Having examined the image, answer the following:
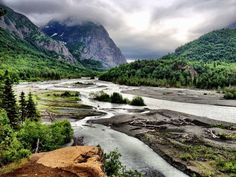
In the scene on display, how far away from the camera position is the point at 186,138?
69.8m

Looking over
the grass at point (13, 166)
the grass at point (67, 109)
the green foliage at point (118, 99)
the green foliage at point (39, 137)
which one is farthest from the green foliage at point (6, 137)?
the green foliage at point (118, 99)

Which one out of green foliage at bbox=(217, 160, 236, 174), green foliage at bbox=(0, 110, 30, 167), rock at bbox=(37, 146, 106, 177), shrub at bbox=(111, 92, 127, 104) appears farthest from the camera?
shrub at bbox=(111, 92, 127, 104)

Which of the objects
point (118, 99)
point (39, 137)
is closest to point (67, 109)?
point (118, 99)

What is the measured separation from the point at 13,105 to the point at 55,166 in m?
35.6

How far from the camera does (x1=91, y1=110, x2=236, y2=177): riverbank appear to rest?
172 ft

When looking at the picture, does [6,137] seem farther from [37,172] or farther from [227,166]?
[227,166]

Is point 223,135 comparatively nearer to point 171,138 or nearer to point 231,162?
point 171,138

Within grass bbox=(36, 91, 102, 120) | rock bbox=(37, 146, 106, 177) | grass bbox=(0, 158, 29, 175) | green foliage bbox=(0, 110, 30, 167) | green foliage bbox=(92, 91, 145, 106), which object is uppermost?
green foliage bbox=(0, 110, 30, 167)

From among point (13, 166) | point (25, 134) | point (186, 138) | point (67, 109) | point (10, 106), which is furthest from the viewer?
point (67, 109)

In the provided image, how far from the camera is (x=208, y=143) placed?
2591 inches

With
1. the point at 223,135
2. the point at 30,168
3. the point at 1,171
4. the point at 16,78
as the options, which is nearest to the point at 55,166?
the point at 30,168

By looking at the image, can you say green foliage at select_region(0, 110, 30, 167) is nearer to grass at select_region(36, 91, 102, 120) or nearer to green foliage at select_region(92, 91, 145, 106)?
grass at select_region(36, 91, 102, 120)

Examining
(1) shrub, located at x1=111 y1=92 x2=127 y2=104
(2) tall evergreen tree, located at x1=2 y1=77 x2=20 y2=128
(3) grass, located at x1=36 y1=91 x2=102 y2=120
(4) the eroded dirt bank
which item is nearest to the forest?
(2) tall evergreen tree, located at x1=2 y1=77 x2=20 y2=128

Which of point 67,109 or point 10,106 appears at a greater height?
point 10,106
